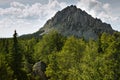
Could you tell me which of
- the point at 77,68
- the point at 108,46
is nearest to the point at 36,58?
the point at 77,68

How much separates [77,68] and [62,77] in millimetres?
8387

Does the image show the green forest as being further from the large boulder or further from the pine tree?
the large boulder

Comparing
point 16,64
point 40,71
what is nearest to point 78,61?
point 16,64

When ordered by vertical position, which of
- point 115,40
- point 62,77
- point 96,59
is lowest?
point 62,77

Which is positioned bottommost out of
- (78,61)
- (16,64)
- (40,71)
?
(40,71)

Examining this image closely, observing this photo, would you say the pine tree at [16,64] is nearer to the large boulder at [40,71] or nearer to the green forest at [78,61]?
the green forest at [78,61]

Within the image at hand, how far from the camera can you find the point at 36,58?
104 meters

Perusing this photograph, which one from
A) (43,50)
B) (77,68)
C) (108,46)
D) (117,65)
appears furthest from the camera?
(43,50)

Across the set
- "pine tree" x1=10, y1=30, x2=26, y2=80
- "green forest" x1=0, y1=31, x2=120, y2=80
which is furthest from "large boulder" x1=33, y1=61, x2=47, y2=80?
"pine tree" x1=10, y1=30, x2=26, y2=80

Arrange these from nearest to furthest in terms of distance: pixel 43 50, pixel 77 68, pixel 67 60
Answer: pixel 77 68 → pixel 67 60 → pixel 43 50

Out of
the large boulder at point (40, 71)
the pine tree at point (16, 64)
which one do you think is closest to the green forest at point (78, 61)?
the pine tree at point (16, 64)

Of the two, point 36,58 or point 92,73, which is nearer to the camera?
point 92,73

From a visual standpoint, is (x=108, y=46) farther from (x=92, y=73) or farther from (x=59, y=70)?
(x=59, y=70)

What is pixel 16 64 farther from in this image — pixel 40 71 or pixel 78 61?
pixel 40 71
